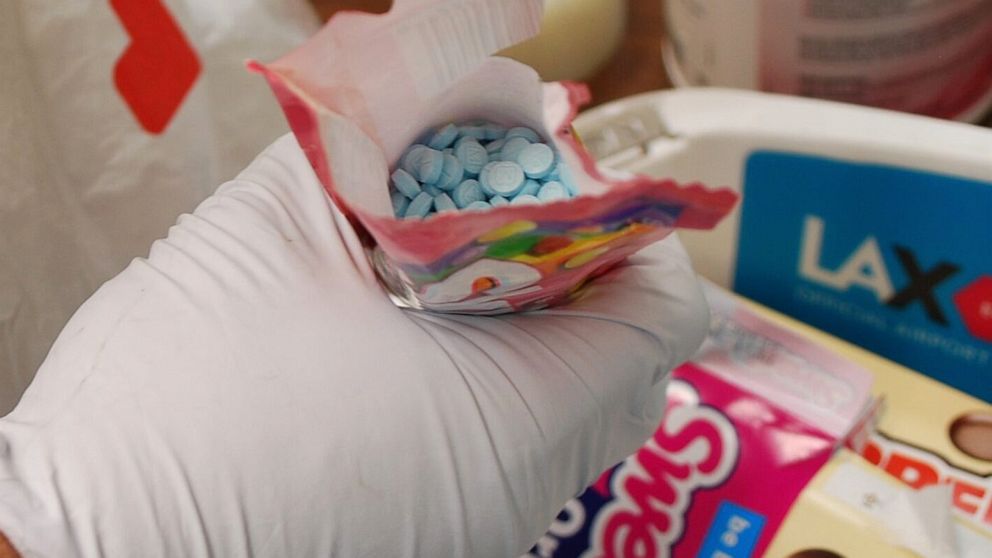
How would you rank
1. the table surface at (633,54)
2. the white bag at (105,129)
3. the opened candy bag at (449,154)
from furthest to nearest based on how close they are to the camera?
1. the table surface at (633,54)
2. the white bag at (105,129)
3. the opened candy bag at (449,154)

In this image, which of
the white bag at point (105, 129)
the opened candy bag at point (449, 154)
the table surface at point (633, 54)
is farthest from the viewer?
the table surface at point (633, 54)

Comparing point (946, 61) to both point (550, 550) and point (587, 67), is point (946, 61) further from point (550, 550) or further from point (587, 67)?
point (550, 550)

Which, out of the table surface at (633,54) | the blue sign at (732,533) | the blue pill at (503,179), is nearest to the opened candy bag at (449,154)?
the blue pill at (503,179)

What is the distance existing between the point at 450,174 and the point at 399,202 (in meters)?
0.03

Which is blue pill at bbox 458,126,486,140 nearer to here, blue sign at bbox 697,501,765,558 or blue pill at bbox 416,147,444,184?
blue pill at bbox 416,147,444,184

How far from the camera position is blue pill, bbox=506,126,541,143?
0.42 m

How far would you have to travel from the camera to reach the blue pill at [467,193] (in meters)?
0.39

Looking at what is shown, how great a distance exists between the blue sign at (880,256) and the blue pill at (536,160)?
13.0 inches

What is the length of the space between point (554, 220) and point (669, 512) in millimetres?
398

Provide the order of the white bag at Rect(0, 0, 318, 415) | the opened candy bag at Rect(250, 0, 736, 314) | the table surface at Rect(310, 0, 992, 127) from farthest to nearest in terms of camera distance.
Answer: the table surface at Rect(310, 0, 992, 127) → the white bag at Rect(0, 0, 318, 415) → the opened candy bag at Rect(250, 0, 736, 314)

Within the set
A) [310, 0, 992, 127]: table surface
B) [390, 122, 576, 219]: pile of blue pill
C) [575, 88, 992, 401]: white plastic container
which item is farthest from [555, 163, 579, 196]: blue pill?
[310, 0, 992, 127]: table surface

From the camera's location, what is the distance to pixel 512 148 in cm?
41

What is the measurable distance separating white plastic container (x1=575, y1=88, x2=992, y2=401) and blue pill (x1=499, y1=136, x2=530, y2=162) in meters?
0.28

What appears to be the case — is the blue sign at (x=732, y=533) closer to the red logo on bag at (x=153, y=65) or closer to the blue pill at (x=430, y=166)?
the blue pill at (x=430, y=166)
